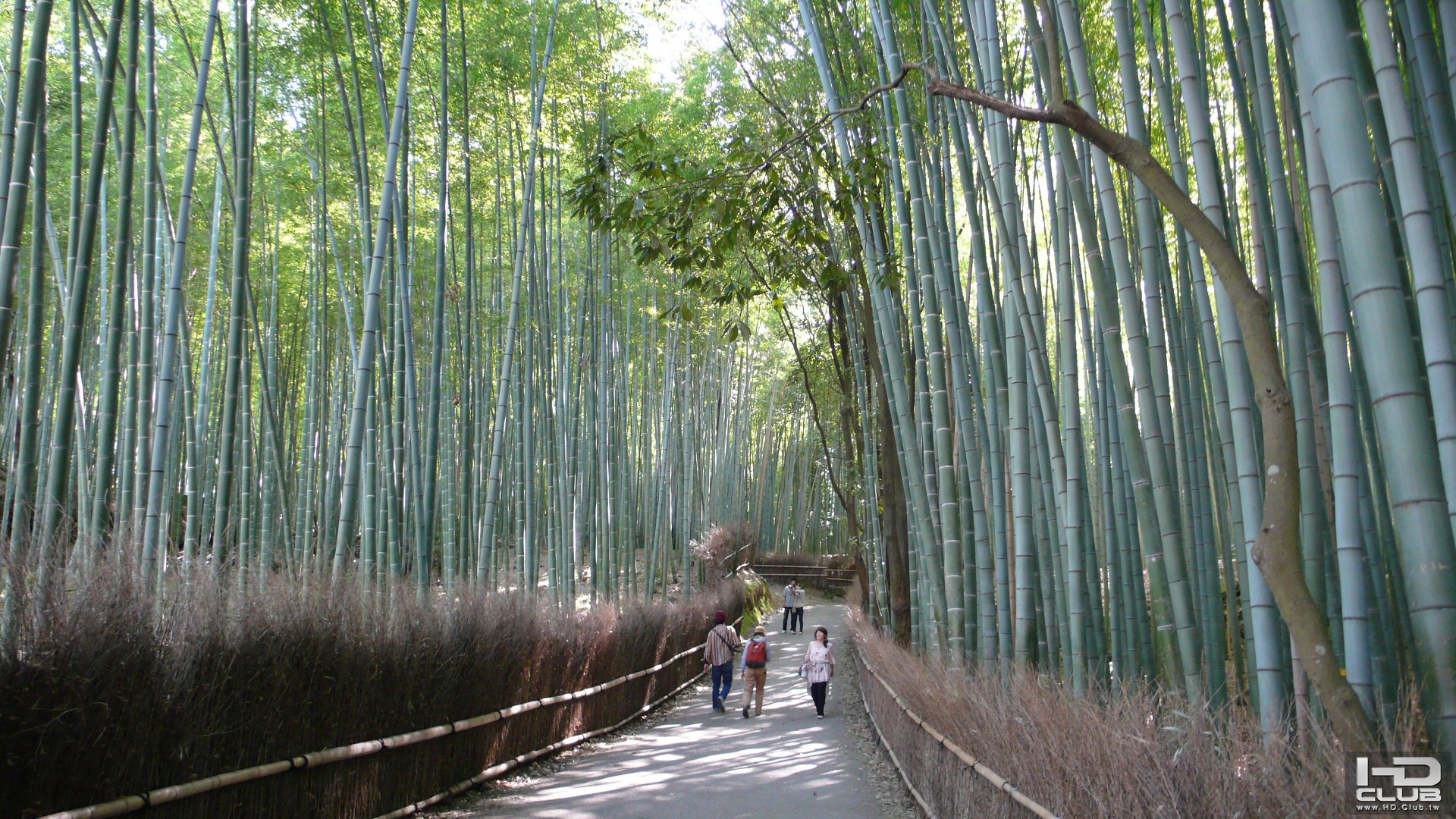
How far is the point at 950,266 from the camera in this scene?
13.4 feet

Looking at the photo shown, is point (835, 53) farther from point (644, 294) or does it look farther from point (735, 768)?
point (644, 294)

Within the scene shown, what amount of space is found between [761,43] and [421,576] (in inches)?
191

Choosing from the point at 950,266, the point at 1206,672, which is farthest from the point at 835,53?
the point at 1206,672

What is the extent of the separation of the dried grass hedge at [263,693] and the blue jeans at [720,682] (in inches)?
99.4

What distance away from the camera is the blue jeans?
7605mm

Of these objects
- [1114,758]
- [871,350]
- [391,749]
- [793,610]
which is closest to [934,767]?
[1114,758]

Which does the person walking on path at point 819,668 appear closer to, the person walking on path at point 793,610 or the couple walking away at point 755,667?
the couple walking away at point 755,667

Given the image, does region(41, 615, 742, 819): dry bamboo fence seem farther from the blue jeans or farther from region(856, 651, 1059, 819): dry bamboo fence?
region(856, 651, 1059, 819): dry bamboo fence

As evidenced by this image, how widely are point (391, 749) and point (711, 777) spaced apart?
72.2 inches

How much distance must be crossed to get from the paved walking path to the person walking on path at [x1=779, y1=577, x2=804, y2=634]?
18.4 feet

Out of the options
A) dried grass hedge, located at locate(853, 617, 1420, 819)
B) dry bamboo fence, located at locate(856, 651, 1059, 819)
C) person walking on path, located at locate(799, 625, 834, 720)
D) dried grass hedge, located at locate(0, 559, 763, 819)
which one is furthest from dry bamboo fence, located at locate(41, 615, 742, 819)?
dried grass hedge, located at locate(853, 617, 1420, 819)


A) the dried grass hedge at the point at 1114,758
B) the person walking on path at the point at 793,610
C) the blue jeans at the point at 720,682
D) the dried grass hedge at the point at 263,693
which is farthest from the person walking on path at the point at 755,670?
the person walking on path at the point at 793,610

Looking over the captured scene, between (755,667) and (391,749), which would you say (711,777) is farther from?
(755,667)

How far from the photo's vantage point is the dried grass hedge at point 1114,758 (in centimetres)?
172
